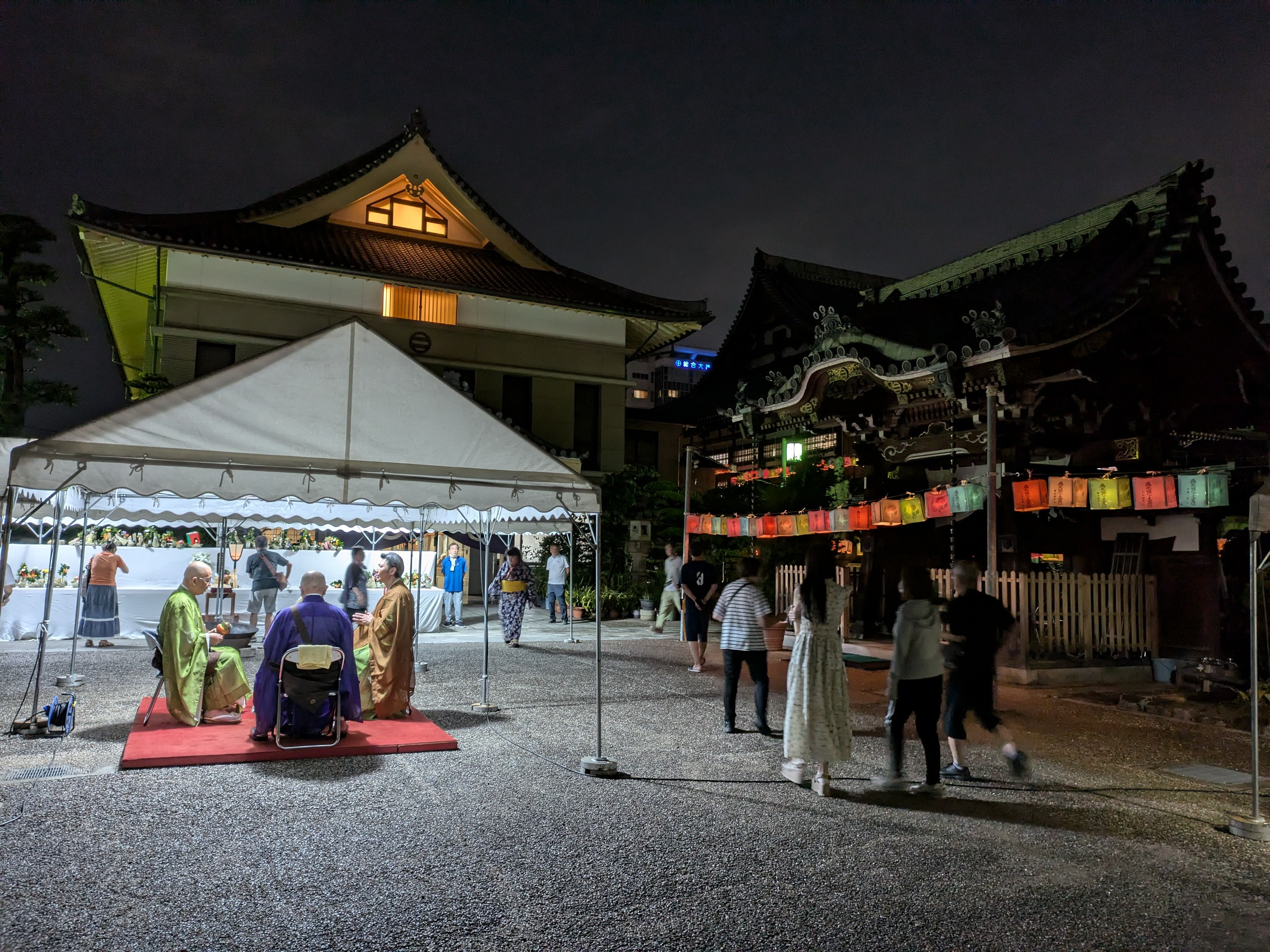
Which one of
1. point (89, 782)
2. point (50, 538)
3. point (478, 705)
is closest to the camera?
point (89, 782)

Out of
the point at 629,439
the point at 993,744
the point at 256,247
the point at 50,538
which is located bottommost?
the point at 993,744

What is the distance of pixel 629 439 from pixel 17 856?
23.9m

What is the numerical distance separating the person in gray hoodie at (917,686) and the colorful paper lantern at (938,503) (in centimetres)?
Answer: 675

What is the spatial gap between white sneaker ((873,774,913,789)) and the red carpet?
3528 mm

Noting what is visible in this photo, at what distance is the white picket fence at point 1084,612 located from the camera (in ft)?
38.4

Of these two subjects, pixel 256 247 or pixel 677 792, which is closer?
pixel 677 792

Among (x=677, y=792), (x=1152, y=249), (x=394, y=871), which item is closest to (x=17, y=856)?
(x=394, y=871)

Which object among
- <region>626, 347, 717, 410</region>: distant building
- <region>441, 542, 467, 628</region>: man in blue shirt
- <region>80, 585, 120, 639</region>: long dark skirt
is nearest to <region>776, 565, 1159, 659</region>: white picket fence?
<region>441, 542, 467, 628</region>: man in blue shirt

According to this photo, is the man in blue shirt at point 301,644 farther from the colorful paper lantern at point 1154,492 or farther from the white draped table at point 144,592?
the colorful paper lantern at point 1154,492

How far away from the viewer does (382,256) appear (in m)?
21.1

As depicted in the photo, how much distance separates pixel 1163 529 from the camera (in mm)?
13336

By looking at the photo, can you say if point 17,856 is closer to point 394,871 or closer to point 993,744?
point 394,871

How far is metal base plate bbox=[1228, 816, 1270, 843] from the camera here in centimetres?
517

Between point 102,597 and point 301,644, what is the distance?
8.61 metres
